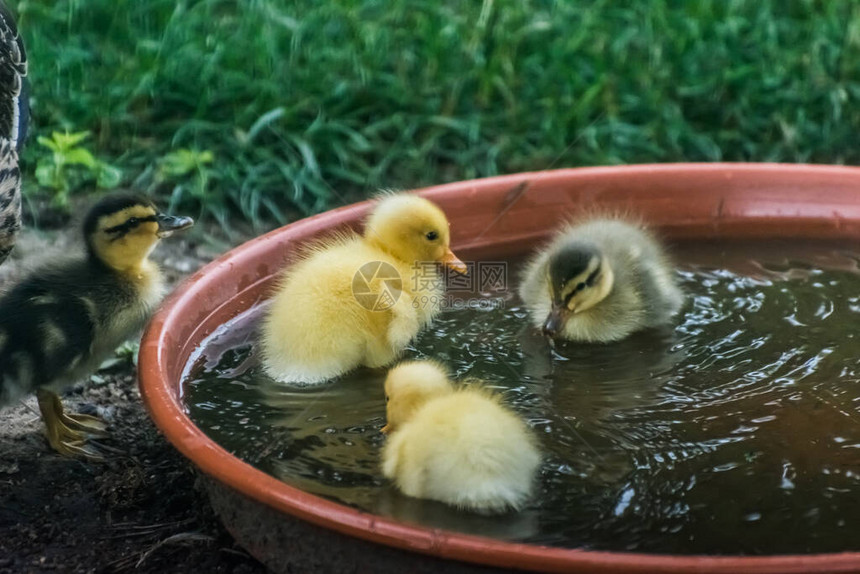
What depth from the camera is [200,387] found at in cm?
238

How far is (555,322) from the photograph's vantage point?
2568mm

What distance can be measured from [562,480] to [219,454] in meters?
0.57

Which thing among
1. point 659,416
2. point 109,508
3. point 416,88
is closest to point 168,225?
point 109,508

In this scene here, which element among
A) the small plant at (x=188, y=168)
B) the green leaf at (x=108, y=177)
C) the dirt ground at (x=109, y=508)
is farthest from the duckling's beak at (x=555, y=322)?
the green leaf at (x=108, y=177)

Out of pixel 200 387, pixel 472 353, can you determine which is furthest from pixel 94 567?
pixel 472 353

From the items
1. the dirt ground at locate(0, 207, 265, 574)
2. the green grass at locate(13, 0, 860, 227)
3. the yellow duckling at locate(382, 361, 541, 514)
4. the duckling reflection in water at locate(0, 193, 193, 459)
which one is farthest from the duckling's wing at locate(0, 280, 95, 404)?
the green grass at locate(13, 0, 860, 227)

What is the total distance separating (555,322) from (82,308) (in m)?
0.99

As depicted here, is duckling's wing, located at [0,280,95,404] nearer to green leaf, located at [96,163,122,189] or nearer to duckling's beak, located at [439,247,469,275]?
duckling's beak, located at [439,247,469,275]

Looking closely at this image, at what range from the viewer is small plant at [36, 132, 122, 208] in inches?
150

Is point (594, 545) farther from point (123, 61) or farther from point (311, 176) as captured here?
point (123, 61)

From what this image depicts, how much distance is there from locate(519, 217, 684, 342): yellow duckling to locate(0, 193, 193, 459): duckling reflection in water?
2.66 feet

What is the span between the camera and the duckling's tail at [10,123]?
101 inches

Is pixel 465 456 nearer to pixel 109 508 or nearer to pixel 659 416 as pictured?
pixel 659 416

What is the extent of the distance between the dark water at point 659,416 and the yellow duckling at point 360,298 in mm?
49
